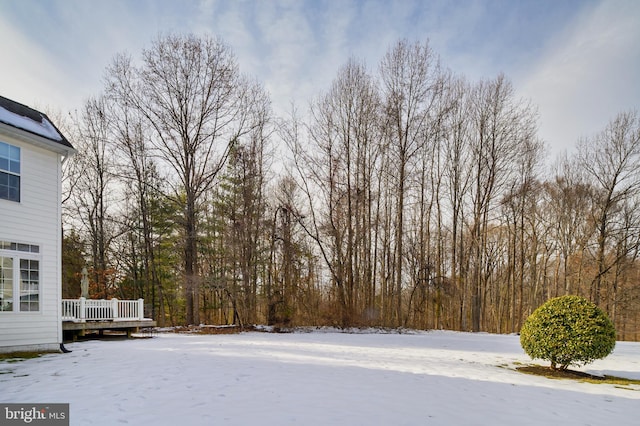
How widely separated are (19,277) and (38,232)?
1.06 meters

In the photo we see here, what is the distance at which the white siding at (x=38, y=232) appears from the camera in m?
7.64

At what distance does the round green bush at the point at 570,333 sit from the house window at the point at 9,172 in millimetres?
11738

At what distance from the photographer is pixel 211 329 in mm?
15000

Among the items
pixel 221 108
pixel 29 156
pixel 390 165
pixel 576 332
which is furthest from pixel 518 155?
pixel 29 156

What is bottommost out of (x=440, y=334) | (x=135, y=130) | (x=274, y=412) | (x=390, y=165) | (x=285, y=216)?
(x=440, y=334)

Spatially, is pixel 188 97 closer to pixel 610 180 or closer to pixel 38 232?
pixel 38 232

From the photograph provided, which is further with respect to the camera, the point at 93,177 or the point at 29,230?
the point at 93,177

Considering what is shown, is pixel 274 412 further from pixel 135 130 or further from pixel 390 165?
pixel 135 130

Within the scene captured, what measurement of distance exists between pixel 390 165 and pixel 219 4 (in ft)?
35.1

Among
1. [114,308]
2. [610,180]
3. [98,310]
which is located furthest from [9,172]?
[610,180]

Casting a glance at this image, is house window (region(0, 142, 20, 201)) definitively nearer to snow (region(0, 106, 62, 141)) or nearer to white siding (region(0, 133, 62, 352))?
white siding (region(0, 133, 62, 352))

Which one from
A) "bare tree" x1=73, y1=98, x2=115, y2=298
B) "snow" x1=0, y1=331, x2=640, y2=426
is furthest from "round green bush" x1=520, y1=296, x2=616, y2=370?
"bare tree" x1=73, y1=98, x2=115, y2=298

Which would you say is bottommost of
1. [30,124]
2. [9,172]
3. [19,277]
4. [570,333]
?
[570,333]

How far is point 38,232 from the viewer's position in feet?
26.9
